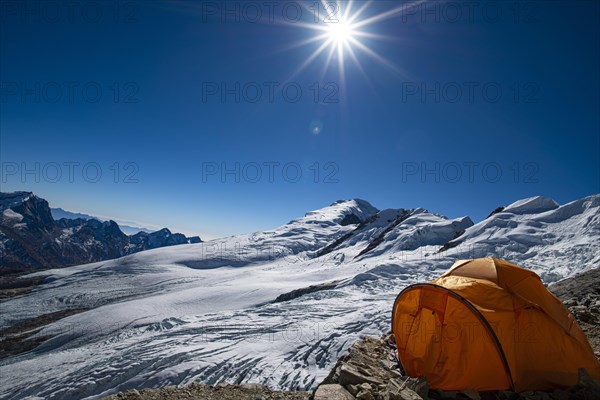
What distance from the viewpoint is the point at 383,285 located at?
33094 mm

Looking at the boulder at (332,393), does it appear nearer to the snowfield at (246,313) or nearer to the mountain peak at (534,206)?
the snowfield at (246,313)

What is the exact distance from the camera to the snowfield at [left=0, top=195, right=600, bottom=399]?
18.4 m

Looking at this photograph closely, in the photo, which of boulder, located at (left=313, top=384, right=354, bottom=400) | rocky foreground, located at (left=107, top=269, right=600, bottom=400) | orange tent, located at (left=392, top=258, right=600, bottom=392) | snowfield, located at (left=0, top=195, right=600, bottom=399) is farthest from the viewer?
snowfield, located at (left=0, top=195, right=600, bottom=399)

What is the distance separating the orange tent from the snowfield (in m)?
9.94

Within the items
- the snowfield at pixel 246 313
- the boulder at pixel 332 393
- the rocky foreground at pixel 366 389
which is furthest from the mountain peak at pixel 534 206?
the boulder at pixel 332 393

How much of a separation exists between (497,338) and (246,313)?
87.6 ft

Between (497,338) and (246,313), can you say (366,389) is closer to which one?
(497,338)

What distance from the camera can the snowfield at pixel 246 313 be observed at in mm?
18438

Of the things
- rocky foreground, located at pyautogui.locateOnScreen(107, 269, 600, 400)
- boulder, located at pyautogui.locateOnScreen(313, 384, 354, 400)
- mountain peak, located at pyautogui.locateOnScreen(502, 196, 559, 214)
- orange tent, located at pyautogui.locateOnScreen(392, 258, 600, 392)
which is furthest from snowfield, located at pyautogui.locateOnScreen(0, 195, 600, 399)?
boulder, located at pyautogui.locateOnScreen(313, 384, 354, 400)

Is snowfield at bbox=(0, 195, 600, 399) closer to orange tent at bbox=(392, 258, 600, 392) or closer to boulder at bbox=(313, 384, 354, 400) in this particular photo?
orange tent at bbox=(392, 258, 600, 392)

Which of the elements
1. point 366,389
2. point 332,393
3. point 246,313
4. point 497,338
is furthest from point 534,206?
point 332,393

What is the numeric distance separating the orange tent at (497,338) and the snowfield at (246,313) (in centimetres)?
994

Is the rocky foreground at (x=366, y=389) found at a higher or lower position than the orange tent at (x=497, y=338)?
lower

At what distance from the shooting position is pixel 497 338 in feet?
21.5
